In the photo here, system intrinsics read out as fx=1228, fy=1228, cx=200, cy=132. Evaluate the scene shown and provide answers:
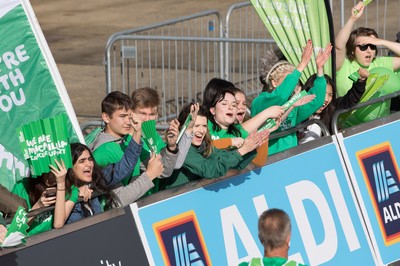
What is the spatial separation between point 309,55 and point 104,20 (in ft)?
42.6

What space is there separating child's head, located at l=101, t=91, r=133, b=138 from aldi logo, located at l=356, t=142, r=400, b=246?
82.8 inches

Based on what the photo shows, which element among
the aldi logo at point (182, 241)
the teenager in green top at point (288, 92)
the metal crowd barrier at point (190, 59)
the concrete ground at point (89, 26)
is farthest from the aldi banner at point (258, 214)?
the concrete ground at point (89, 26)

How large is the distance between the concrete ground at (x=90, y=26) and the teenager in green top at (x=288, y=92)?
20.7ft

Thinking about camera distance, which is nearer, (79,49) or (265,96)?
(265,96)

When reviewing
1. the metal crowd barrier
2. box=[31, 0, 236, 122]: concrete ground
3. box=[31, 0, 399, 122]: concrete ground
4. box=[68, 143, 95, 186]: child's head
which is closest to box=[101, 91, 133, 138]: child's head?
box=[68, 143, 95, 186]: child's head

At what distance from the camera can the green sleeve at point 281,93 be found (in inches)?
379

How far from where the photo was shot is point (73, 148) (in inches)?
315

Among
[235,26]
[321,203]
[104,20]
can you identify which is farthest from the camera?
[104,20]

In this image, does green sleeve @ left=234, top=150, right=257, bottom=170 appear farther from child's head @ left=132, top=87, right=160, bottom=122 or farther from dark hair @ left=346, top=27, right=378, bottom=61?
dark hair @ left=346, top=27, right=378, bottom=61

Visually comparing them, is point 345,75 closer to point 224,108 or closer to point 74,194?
point 224,108

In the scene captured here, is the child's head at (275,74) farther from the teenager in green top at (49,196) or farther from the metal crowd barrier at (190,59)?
the metal crowd barrier at (190,59)

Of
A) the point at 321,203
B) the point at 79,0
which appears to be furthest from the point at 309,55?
the point at 79,0

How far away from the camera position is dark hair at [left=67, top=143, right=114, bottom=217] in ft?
26.1

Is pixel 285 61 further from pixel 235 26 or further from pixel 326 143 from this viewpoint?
pixel 235 26
